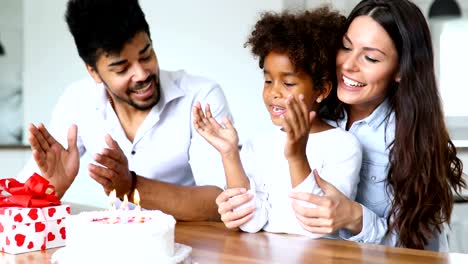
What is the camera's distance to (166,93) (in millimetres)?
2334

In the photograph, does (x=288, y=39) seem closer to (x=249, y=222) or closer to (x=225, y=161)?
(x=225, y=161)

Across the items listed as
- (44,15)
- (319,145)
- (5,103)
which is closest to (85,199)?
(5,103)

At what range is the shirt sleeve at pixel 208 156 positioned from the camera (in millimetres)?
2211

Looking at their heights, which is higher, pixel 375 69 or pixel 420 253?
pixel 375 69

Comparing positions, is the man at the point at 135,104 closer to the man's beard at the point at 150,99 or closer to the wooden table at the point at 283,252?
the man's beard at the point at 150,99

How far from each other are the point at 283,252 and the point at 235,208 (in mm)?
294

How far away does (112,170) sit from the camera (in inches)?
70.4

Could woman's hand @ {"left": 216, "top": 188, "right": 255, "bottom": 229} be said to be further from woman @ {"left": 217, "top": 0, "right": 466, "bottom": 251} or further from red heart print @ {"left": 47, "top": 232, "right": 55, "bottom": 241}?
red heart print @ {"left": 47, "top": 232, "right": 55, "bottom": 241}

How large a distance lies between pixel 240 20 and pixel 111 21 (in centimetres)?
222

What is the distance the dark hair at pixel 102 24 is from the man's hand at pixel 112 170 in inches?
18.7

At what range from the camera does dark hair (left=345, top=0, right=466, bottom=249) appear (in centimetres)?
177

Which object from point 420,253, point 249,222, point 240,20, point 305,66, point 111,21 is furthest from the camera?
point 240,20

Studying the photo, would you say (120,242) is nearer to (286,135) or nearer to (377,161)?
(286,135)

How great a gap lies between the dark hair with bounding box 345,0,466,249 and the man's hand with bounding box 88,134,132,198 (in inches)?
26.6
